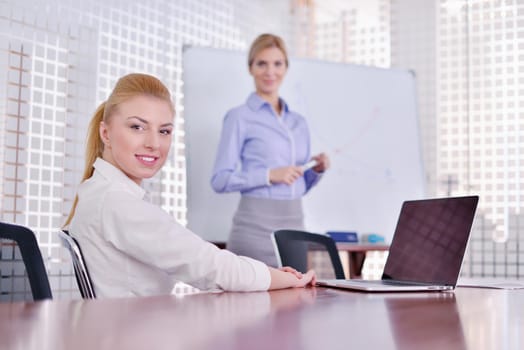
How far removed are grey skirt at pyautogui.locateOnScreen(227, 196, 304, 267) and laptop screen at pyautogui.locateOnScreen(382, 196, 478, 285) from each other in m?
1.61

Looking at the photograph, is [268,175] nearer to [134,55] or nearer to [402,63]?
[134,55]

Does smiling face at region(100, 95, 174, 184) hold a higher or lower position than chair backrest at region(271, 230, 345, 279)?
higher

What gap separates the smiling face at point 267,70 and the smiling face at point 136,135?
189cm

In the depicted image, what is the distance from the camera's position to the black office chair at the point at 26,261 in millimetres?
1287

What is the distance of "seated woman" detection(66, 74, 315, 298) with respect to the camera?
1213 mm

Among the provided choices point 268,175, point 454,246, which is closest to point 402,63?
point 268,175

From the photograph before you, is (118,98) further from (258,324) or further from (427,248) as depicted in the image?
(258,324)

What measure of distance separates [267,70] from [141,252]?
2278mm

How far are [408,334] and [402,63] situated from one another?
398cm

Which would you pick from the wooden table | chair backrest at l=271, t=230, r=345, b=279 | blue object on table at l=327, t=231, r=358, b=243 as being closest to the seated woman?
the wooden table

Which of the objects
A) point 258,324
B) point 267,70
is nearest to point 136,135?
point 258,324

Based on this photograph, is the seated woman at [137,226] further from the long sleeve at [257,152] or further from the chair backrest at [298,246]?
the long sleeve at [257,152]

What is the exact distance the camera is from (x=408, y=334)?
66cm

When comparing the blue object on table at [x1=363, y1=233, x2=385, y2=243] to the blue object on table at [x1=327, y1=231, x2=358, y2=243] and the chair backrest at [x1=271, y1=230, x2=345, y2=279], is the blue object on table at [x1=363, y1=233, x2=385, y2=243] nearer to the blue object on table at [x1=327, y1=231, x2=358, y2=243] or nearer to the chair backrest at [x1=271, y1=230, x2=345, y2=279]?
the blue object on table at [x1=327, y1=231, x2=358, y2=243]
